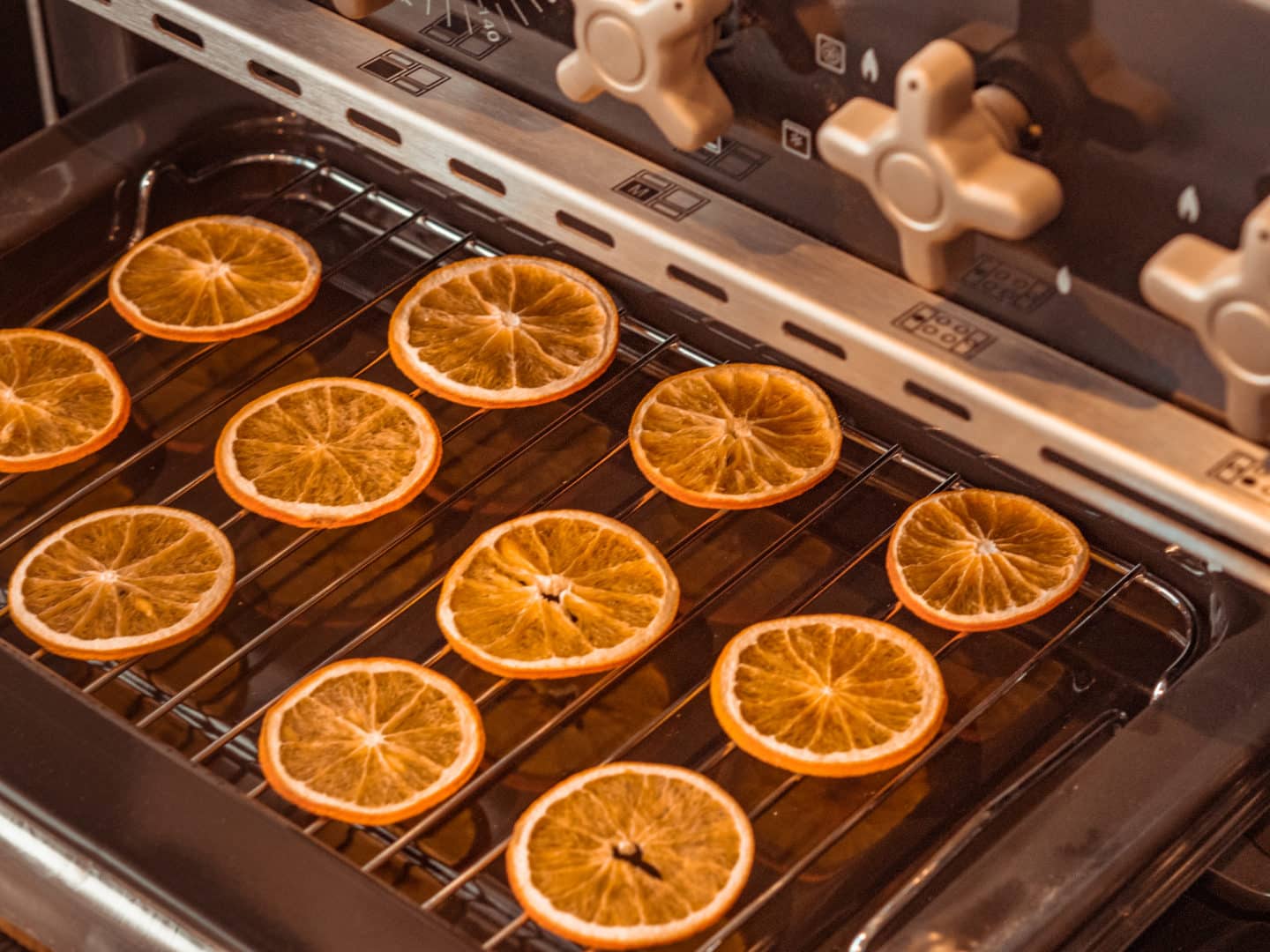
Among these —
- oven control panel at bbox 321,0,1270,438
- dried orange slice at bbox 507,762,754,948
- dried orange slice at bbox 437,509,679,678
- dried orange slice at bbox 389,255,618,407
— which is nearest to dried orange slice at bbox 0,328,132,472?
dried orange slice at bbox 389,255,618,407

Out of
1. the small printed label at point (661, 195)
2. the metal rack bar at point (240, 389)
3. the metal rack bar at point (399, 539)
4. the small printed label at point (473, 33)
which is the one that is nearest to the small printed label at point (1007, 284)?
the small printed label at point (661, 195)

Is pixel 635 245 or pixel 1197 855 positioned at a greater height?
pixel 635 245

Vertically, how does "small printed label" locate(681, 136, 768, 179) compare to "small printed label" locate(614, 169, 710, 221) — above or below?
above

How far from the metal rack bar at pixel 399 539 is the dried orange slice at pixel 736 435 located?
0.18 ft

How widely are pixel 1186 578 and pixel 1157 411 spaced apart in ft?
Result: 1.75

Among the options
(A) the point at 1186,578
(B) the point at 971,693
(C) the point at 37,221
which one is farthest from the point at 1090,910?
(C) the point at 37,221

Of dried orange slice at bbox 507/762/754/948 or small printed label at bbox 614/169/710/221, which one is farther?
dried orange slice at bbox 507/762/754/948

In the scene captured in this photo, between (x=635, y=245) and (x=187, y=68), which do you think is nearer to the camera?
(x=635, y=245)

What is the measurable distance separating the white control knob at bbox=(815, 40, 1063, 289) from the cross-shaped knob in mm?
76

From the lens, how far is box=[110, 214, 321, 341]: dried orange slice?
1733 mm

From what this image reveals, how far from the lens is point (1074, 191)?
3.08 feet

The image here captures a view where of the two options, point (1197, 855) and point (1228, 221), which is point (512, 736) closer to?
point (1197, 855)

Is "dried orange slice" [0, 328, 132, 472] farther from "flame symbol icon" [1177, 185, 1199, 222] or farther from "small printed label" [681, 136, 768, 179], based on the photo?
"flame symbol icon" [1177, 185, 1199, 222]

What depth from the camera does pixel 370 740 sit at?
1.38 meters
